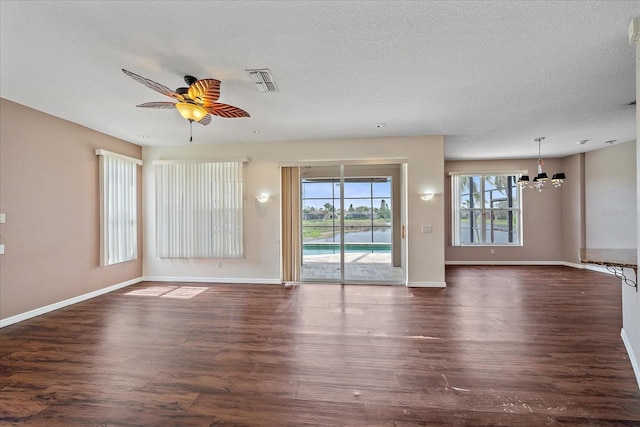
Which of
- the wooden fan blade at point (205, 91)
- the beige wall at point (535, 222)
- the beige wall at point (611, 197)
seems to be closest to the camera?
the wooden fan blade at point (205, 91)

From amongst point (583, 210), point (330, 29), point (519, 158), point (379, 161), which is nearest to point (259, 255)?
point (379, 161)

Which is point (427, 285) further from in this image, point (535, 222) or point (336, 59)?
point (535, 222)

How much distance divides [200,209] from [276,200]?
62.0 inches

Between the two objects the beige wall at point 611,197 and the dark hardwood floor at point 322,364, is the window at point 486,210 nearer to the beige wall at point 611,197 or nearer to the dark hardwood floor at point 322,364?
the beige wall at point 611,197

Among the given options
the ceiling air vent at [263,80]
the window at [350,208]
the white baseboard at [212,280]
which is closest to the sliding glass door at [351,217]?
the window at [350,208]

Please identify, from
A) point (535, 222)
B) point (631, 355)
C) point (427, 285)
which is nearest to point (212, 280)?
point (427, 285)

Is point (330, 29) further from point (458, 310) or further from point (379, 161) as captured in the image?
point (458, 310)

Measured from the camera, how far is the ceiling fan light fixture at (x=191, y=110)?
2.79m

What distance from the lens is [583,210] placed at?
22.6 ft

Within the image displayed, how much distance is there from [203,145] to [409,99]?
13.8 ft

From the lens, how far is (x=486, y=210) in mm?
7840

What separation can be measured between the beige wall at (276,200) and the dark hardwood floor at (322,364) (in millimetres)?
1226

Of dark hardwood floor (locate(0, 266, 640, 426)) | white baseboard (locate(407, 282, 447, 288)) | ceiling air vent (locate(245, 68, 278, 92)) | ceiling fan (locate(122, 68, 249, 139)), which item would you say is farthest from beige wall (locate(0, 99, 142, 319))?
white baseboard (locate(407, 282, 447, 288))

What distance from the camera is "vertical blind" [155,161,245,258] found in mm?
5664
